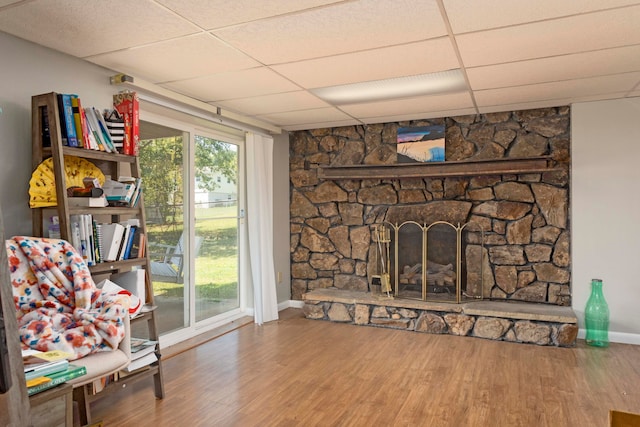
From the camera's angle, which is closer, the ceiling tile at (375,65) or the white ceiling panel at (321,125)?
the ceiling tile at (375,65)

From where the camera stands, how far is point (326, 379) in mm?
2980

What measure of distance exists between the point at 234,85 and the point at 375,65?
1.10m

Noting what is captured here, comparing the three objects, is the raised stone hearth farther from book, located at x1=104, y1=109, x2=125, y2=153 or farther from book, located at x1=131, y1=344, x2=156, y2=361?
book, located at x1=104, y1=109, x2=125, y2=153

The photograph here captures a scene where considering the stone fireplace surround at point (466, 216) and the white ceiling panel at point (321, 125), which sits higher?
the white ceiling panel at point (321, 125)

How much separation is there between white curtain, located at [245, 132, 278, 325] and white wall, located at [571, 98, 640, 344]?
2.90 meters

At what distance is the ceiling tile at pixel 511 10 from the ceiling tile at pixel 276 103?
5.17 feet

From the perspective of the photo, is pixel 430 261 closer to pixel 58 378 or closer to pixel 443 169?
pixel 443 169

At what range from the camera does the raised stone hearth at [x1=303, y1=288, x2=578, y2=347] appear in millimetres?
3682

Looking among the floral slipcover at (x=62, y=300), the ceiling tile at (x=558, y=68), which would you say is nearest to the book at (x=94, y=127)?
the floral slipcover at (x=62, y=300)

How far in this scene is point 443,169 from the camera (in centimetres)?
431

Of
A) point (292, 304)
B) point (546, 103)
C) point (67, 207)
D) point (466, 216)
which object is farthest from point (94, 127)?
point (546, 103)

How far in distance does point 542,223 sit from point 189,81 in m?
3.37

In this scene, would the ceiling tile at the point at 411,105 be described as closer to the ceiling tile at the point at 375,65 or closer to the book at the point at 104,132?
the ceiling tile at the point at 375,65

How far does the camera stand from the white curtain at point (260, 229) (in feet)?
14.5
